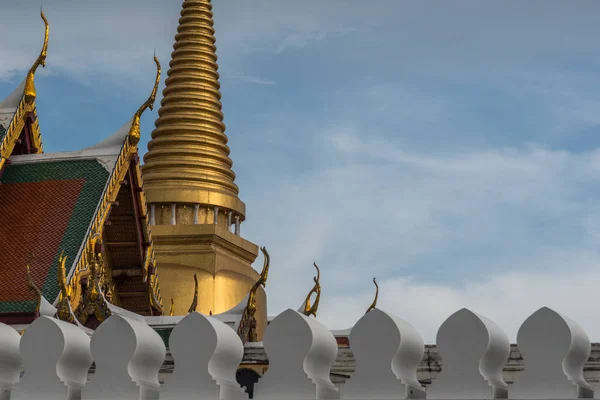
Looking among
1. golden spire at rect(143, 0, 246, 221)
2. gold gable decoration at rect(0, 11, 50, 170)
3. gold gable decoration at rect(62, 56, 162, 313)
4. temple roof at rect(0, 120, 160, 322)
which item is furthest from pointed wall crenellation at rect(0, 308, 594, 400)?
golden spire at rect(143, 0, 246, 221)

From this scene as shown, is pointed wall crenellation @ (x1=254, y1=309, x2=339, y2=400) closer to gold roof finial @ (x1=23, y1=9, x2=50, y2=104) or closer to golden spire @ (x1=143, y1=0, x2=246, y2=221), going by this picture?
gold roof finial @ (x1=23, y1=9, x2=50, y2=104)

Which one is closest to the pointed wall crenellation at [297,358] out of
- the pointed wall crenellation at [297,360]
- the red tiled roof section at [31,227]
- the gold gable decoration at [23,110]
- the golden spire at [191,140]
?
the pointed wall crenellation at [297,360]

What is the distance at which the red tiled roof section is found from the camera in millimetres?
11891

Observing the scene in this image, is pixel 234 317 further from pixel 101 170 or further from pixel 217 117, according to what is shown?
pixel 217 117

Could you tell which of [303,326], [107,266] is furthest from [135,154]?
[303,326]

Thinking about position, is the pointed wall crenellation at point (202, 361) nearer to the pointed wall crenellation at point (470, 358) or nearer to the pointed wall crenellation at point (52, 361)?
the pointed wall crenellation at point (52, 361)

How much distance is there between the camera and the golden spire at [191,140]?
22359 mm

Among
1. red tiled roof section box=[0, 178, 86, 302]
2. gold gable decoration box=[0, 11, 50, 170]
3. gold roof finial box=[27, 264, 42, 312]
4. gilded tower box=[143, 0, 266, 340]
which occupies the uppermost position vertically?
gilded tower box=[143, 0, 266, 340]

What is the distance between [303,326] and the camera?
14.3 feet

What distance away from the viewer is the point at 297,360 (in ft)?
14.3

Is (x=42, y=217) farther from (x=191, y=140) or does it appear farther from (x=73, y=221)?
(x=191, y=140)

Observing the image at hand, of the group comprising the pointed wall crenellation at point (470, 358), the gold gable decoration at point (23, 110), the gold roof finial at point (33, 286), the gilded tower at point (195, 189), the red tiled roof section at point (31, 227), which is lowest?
the pointed wall crenellation at point (470, 358)

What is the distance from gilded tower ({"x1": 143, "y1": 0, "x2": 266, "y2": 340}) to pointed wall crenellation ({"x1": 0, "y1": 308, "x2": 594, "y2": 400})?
15.7 meters

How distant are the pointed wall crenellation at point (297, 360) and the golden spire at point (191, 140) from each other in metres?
17.6
